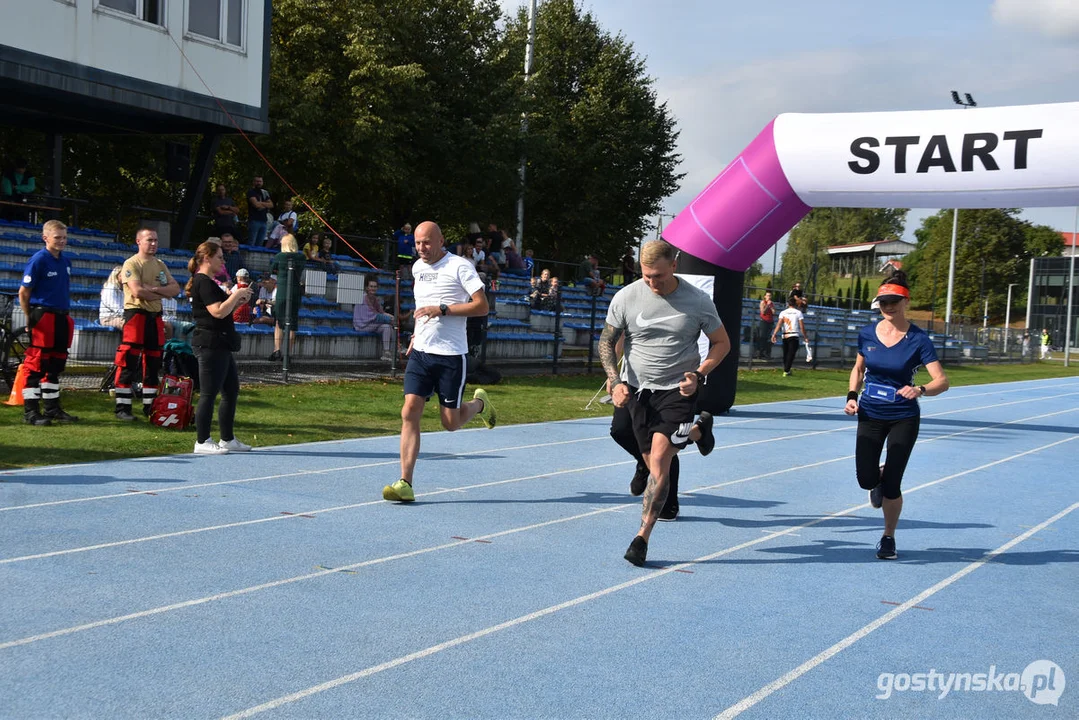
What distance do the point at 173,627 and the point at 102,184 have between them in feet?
96.0

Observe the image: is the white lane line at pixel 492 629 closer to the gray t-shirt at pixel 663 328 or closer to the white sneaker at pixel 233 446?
the gray t-shirt at pixel 663 328

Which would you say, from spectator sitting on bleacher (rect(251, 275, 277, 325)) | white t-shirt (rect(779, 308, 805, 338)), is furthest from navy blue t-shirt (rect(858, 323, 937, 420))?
white t-shirt (rect(779, 308, 805, 338))

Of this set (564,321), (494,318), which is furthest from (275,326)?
(564,321)

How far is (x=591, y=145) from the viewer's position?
4562cm

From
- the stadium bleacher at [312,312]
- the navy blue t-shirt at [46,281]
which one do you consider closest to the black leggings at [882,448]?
the navy blue t-shirt at [46,281]

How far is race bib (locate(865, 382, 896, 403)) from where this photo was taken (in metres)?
7.34

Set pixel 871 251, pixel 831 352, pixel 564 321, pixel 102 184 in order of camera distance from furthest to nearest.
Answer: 1. pixel 871 251
2. pixel 831 352
3. pixel 102 184
4. pixel 564 321

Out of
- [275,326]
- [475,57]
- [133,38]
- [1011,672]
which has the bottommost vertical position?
[1011,672]

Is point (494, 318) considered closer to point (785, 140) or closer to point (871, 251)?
point (785, 140)

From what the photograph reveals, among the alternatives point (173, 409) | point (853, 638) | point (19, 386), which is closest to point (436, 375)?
point (853, 638)

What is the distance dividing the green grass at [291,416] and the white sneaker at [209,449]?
240mm

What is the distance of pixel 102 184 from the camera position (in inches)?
1243

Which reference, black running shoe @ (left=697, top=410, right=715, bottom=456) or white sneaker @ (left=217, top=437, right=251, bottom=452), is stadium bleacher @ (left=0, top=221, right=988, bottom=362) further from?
black running shoe @ (left=697, top=410, right=715, bottom=456)

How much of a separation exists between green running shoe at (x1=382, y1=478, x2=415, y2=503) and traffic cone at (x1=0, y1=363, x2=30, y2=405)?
5.05m
